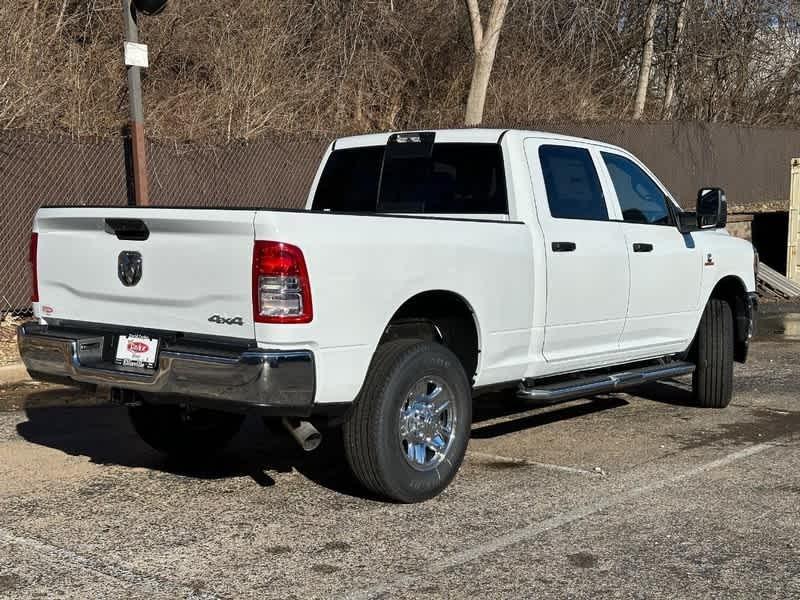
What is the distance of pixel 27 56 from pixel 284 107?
4.98 metres

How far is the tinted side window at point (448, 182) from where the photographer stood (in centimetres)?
656

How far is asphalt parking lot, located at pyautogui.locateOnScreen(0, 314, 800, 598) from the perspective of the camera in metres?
4.46

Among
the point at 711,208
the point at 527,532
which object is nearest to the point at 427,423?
the point at 527,532

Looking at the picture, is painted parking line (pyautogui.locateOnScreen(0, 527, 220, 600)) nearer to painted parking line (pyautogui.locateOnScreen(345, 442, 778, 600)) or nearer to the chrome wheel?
painted parking line (pyautogui.locateOnScreen(345, 442, 778, 600))

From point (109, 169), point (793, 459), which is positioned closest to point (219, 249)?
point (793, 459)

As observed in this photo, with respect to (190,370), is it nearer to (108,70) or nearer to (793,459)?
(793,459)

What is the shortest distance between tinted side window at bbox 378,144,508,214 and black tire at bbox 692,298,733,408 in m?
2.52

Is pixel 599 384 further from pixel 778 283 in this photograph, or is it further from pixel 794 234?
pixel 794 234

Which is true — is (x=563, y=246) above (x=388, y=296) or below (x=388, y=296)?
above

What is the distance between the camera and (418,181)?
22.7 feet

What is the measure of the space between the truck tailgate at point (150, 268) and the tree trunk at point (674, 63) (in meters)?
24.0

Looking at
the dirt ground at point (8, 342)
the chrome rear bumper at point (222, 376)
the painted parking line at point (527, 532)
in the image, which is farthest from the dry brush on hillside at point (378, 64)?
the painted parking line at point (527, 532)

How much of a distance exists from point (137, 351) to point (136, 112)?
6451 millimetres

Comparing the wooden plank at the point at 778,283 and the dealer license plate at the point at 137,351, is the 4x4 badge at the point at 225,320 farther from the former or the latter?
the wooden plank at the point at 778,283
